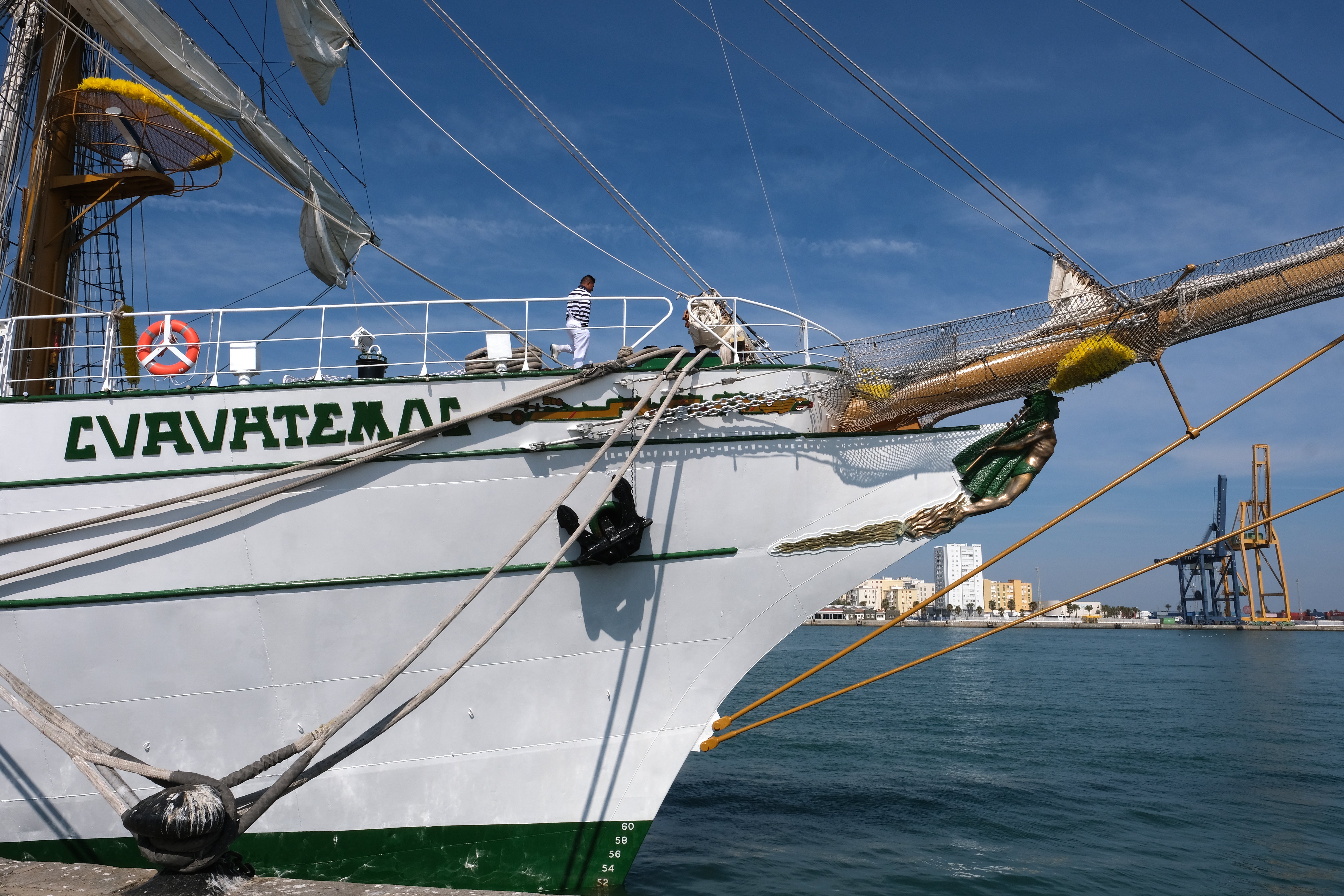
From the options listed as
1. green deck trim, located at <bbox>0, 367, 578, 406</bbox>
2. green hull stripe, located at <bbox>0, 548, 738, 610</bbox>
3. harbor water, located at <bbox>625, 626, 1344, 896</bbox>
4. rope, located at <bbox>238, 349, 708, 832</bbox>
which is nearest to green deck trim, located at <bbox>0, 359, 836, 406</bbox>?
green deck trim, located at <bbox>0, 367, 578, 406</bbox>

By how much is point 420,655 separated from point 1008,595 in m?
156

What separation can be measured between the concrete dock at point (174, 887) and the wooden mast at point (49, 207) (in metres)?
7.27

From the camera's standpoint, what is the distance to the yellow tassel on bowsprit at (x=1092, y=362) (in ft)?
20.5

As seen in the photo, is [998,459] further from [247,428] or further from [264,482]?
[247,428]

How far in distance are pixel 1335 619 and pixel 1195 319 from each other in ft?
441

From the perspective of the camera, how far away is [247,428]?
6484 millimetres

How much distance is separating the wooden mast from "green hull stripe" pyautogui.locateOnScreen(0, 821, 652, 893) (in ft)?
20.3

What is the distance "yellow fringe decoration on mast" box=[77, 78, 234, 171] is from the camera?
10344mm

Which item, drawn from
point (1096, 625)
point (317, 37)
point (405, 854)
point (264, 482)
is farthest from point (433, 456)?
point (1096, 625)

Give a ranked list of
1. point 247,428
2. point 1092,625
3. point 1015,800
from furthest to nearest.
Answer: point 1092,625, point 1015,800, point 247,428

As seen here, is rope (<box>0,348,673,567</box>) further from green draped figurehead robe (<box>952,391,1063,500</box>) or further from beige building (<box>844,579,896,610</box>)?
beige building (<box>844,579,896,610</box>)

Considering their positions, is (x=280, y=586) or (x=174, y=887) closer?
(x=174, y=887)

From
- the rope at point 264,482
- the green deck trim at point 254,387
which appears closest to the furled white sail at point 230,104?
the green deck trim at point 254,387

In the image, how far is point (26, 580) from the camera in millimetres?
6363
